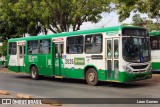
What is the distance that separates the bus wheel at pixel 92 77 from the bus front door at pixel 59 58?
239 cm

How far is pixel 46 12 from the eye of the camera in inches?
1133

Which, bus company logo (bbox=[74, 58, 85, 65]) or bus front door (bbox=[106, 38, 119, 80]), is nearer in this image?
bus front door (bbox=[106, 38, 119, 80])

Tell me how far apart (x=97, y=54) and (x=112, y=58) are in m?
1.03

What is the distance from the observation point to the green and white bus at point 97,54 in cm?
1597

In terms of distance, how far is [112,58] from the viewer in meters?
16.3

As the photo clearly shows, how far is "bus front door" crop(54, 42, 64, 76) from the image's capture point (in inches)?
775

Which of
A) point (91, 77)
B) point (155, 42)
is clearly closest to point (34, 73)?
point (91, 77)

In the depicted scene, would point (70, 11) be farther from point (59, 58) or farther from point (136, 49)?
point (136, 49)

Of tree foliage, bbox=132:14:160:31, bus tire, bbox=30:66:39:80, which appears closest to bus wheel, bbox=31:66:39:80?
bus tire, bbox=30:66:39:80

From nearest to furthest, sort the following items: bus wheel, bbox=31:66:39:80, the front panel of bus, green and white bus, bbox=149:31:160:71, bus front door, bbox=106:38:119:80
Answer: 1. the front panel of bus
2. bus front door, bbox=106:38:119:80
3. bus wheel, bbox=31:66:39:80
4. green and white bus, bbox=149:31:160:71

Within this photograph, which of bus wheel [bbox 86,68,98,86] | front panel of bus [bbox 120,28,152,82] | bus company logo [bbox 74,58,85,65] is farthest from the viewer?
bus company logo [bbox 74,58,85,65]

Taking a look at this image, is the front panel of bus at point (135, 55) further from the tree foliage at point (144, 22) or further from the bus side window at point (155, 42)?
the tree foliage at point (144, 22)

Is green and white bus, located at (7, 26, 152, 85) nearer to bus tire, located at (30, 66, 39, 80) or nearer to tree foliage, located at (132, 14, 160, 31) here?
bus tire, located at (30, 66, 39, 80)

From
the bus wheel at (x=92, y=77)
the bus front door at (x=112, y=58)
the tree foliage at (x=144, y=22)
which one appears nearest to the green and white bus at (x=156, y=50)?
the tree foliage at (x=144, y=22)
